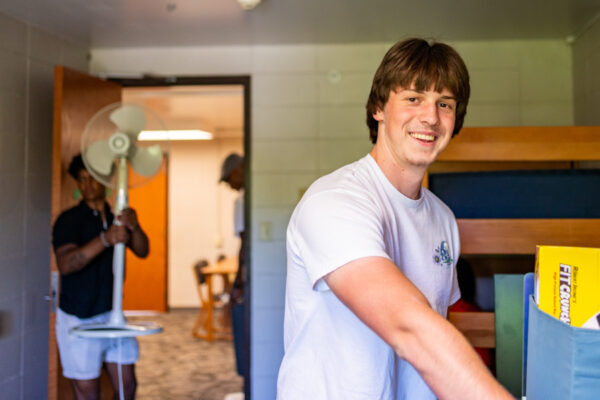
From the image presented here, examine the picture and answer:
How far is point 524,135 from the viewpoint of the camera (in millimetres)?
1833

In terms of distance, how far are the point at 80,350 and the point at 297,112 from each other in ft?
5.78

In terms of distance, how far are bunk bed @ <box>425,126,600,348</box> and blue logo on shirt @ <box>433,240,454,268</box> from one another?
27.7 inches

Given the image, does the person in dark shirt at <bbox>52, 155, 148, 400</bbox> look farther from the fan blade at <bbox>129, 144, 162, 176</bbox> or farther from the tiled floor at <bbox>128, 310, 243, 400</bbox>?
the tiled floor at <bbox>128, 310, 243, 400</bbox>

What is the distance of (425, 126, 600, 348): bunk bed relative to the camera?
1770 mm

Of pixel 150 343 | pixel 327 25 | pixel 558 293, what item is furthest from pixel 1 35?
pixel 150 343

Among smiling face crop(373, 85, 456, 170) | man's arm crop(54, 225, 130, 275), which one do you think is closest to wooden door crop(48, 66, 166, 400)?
man's arm crop(54, 225, 130, 275)

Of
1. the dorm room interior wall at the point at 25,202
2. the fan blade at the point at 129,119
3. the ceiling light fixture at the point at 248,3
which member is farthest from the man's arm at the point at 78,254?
the ceiling light fixture at the point at 248,3

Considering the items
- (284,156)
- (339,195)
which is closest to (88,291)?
(284,156)

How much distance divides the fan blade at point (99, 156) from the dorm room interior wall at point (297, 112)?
96 cm

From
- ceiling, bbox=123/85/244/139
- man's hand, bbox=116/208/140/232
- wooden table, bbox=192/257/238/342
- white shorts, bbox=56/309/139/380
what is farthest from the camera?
wooden table, bbox=192/257/238/342

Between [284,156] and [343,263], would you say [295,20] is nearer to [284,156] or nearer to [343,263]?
[284,156]

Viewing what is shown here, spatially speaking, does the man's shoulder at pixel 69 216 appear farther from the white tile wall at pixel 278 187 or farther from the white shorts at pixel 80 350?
the white tile wall at pixel 278 187

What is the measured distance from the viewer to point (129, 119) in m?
2.50

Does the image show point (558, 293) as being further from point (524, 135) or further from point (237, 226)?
point (237, 226)
